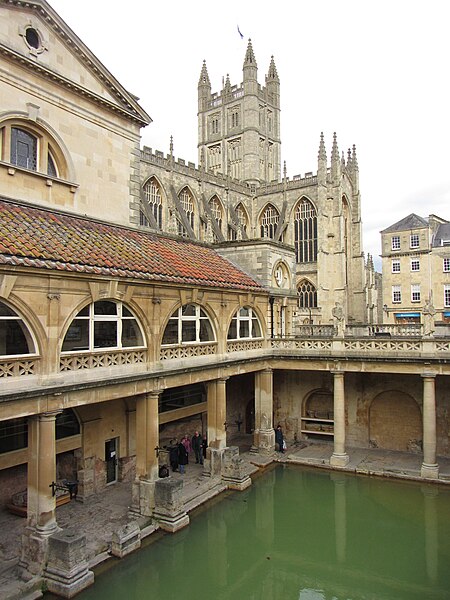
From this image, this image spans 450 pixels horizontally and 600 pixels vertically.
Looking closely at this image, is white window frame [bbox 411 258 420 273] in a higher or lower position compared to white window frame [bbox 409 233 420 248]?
lower

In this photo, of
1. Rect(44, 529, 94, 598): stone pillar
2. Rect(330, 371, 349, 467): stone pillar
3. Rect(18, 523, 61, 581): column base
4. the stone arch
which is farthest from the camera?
the stone arch

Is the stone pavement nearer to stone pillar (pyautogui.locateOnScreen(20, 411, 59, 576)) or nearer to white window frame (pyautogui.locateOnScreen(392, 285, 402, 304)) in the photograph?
stone pillar (pyautogui.locateOnScreen(20, 411, 59, 576))

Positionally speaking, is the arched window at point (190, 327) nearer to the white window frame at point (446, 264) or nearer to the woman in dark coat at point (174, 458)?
the woman in dark coat at point (174, 458)

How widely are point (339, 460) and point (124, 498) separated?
31.5 ft

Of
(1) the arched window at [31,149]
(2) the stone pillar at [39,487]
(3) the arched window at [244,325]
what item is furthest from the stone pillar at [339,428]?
(1) the arched window at [31,149]

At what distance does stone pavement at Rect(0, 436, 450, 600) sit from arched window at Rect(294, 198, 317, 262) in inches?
1171

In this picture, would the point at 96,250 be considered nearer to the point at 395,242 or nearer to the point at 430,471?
the point at 430,471

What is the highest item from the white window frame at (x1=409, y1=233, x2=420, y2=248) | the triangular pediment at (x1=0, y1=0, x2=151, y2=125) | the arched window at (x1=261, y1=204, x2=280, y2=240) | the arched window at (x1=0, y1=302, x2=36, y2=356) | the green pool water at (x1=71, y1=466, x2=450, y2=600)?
the arched window at (x1=261, y1=204, x2=280, y2=240)

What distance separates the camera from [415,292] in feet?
160

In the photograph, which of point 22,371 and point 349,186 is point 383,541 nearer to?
point 22,371

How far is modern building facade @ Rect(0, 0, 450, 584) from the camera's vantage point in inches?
500

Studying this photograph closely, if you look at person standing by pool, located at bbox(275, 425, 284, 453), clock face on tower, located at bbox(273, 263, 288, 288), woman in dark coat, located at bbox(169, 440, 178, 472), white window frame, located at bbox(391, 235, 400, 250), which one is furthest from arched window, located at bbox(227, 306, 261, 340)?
white window frame, located at bbox(391, 235, 400, 250)

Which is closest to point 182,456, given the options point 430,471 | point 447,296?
point 430,471

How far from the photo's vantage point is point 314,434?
2550cm
